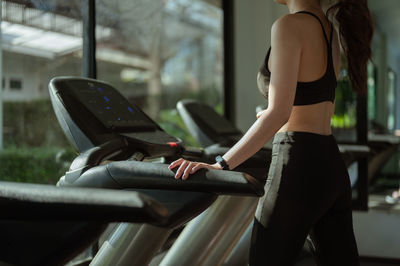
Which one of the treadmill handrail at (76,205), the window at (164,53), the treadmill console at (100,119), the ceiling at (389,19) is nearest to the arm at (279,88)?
the treadmill console at (100,119)

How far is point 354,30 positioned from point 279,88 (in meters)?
0.37

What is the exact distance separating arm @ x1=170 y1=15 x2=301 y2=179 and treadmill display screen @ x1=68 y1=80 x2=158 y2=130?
0.55 meters

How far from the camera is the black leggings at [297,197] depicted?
1.37m

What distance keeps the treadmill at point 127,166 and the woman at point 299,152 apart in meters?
0.17

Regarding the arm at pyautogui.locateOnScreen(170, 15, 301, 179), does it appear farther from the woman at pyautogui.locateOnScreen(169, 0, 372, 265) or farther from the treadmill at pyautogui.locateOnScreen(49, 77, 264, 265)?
the treadmill at pyautogui.locateOnScreen(49, 77, 264, 265)

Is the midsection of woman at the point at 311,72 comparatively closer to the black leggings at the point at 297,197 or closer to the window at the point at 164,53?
the black leggings at the point at 297,197

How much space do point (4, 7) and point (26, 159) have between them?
2.86 ft

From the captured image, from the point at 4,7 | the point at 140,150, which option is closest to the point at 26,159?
the point at 4,7

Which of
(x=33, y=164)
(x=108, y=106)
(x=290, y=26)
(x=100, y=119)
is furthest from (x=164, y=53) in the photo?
(x=290, y=26)

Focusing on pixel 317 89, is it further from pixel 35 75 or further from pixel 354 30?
pixel 35 75

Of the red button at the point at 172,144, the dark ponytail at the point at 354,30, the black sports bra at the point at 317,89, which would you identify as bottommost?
the red button at the point at 172,144

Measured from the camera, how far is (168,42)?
5355 mm

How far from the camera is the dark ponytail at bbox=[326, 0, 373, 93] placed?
158 cm

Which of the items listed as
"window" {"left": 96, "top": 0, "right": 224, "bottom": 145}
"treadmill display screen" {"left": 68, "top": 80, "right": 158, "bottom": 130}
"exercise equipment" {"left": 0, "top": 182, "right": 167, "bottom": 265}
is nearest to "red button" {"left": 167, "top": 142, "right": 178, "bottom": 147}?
"treadmill display screen" {"left": 68, "top": 80, "right": 158, "bottom": 130}
